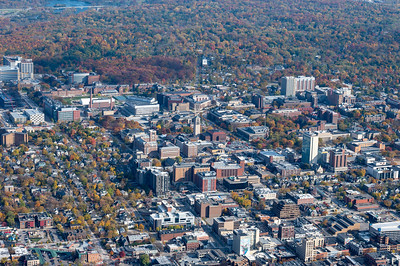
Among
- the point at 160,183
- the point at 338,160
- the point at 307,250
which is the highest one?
Result: the point at 338,160

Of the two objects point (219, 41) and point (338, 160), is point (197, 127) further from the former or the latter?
point (219, 41)

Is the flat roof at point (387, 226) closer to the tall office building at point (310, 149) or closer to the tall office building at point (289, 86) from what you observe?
the tall office building at point (310, 149)

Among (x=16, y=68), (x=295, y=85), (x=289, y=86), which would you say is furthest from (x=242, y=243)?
(x=16, y=68)

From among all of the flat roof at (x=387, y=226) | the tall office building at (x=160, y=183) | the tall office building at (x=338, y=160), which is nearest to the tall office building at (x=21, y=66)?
the tall office building at (x=160, y=183)

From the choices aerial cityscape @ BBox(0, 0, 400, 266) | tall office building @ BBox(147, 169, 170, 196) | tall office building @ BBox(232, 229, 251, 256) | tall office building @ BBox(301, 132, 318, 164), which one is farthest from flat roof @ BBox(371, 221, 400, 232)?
tall office building @ BBox(147, 169, 170, 196)

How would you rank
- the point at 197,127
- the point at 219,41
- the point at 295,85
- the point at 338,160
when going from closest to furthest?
1. the point at 338,160
2. the point at 197,127
3. the point at 295,85
4. the point at 219,41

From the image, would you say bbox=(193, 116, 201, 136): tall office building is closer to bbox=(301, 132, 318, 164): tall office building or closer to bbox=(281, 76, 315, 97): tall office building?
bbox=(301, 132, 318, 164): tall office building
